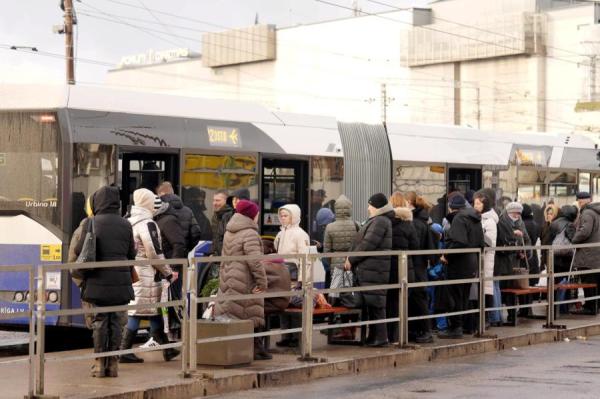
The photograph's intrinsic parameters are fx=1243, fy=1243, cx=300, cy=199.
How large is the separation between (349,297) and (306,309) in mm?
1638

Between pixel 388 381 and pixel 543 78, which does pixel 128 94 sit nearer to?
pixel 388 381

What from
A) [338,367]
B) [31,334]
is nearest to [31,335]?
[31,334]

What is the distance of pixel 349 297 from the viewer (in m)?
14.0

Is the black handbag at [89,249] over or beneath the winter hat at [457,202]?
beneath

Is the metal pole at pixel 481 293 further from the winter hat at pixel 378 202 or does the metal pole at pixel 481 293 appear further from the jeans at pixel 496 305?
the winter hat at pixel 378 202

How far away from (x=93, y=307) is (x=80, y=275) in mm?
304

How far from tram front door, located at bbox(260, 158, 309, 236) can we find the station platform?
332 cm

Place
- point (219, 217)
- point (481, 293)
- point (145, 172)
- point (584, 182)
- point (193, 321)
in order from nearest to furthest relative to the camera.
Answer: point (193, 321) < point (481, 293) < point (219, 217) < point (145, 172) < point (584, 182)

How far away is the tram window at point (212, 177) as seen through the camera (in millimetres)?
16500

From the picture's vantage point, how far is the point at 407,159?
2136 centimetres

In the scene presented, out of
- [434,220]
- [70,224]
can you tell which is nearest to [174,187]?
[70,224]

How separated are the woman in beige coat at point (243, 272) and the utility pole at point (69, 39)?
78.6 feet

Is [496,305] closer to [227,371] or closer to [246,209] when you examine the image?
[246,209]

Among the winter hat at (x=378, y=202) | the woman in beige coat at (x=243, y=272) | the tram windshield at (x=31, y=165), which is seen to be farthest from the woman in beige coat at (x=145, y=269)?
the tram windshield at (x=31, y=165)
